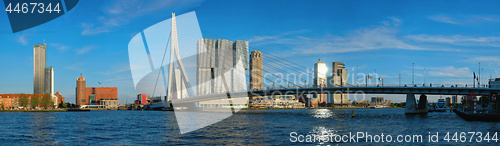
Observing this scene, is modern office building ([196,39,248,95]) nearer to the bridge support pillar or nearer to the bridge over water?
the bridge over water

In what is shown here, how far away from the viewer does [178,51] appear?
102625 millimetres

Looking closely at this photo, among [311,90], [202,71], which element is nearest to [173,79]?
[311,90]

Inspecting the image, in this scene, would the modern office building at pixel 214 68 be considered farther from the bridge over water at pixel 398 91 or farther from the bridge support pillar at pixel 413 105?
the bridge support pillar at pixel 413 105

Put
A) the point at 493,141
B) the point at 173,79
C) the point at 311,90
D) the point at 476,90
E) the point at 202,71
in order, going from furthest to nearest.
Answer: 1. the point at 202,71
2. the point at 173,79
3. the point at 311,90
4. the point at 476,90
5. the point at 493,141

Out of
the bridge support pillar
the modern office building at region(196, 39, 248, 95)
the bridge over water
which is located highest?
the modern office building at region(196, 39, 248, 95)

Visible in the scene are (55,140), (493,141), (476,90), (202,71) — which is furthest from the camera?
(202,71)

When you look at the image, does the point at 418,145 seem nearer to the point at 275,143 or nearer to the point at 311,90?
the point at 275,143

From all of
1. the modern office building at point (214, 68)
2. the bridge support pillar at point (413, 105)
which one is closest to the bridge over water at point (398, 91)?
the bridge support pillar at point (413, 105)

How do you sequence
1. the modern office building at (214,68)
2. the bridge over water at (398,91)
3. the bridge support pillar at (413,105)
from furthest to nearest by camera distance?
1. the modern office building at (214,68)
2. the bridge support pillar at (413,105)
3. the bridge over water at (398,91)

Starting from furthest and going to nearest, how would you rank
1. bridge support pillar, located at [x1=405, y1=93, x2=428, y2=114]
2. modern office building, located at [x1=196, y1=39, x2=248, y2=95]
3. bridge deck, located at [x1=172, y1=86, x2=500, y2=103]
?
modern office building, located at [x1=196, y1=39, x2=248, y2=95] < bridge support pillar, located at [x1=405, y1=93, x2=428, y2=114] < bridge deck, located at [x1=172, y1=86, x2=500, y2=103]

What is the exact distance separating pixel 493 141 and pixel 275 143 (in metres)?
16.9

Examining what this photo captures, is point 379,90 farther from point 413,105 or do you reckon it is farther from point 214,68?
point 214,68

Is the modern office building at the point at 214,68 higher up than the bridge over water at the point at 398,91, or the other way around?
the modern office building at the point at 214,68

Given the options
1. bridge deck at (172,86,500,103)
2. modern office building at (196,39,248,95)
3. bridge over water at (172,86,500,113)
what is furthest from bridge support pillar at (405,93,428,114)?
modern office building at (196,39,248,95)
